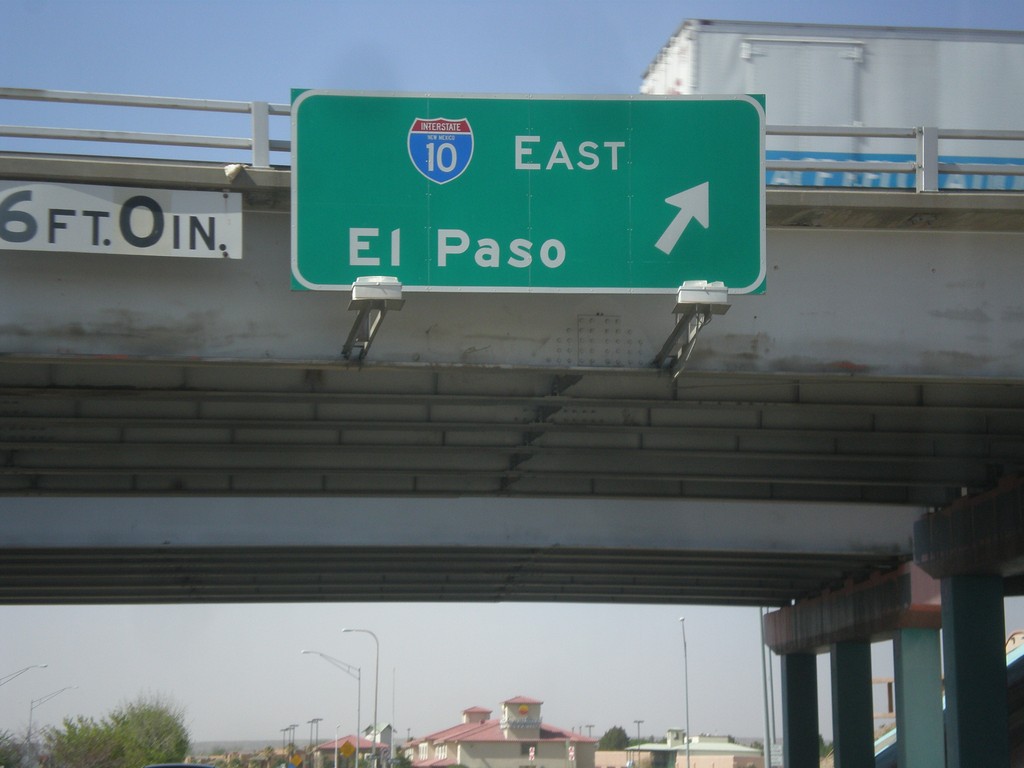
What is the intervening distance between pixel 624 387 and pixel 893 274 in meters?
3.66

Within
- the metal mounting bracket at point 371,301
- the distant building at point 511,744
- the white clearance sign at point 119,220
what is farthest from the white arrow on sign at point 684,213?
the distant building at point 511,744

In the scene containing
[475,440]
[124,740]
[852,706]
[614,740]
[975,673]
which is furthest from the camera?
[614,740]

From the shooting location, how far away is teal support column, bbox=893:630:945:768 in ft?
103

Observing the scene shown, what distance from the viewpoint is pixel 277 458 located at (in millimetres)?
19750

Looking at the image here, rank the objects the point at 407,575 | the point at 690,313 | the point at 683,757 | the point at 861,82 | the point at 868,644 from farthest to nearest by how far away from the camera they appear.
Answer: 1. the point at 683,757
2. the point at 868,644
3. the point at 407,575
4. the point at 861,82
5. the point at 690,313

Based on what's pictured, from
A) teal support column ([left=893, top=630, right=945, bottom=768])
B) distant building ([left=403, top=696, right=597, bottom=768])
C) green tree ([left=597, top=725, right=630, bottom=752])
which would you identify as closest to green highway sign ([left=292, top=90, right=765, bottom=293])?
teal support column ([left=893, top=630, right=945, bottom=768])

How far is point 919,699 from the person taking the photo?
31.8m

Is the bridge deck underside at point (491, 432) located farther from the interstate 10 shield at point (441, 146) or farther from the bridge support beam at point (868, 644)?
the bridge support beam at point (868, 644)

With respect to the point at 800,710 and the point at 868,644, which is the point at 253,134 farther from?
the point at 800,710

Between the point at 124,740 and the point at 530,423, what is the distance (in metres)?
75.6

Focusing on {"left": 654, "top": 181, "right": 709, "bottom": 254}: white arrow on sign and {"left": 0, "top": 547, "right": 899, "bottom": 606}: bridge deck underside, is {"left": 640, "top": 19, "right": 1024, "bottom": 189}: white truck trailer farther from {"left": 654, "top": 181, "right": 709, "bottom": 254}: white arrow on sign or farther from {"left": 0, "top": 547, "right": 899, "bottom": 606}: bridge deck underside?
{"left": 0, "top": 547, "right": 899, "bottom": 606}: bridge deck underside

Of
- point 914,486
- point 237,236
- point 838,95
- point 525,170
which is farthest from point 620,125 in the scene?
point 914,486

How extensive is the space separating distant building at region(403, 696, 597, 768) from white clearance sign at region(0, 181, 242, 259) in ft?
311

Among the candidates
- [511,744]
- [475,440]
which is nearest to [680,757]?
[511,744]
